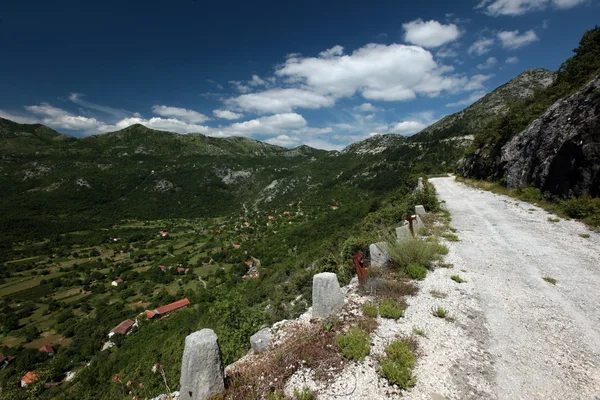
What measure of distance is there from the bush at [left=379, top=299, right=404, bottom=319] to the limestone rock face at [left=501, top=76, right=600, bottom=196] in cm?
1299

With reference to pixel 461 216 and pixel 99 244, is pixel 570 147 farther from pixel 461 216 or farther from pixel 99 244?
pixel 99 244

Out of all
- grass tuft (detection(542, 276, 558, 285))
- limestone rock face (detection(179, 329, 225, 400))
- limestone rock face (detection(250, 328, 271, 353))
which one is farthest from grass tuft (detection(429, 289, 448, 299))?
limestone rock face (detection(179, 329, 225, 400))

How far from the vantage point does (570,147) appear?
12695mm

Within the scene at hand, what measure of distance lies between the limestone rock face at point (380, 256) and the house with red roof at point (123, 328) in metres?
66.6

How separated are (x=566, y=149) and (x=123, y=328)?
75.8 m

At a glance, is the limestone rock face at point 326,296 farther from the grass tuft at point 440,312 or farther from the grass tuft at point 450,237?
the grass tuft at point 450,237

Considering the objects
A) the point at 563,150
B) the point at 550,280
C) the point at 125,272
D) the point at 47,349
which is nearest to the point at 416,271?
the point at 550,280

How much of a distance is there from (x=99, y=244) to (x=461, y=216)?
167 metres

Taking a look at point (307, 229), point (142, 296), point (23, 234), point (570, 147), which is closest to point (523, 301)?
point (570, 147)

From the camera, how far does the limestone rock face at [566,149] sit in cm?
1159

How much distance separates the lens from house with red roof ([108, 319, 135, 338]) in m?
53.9

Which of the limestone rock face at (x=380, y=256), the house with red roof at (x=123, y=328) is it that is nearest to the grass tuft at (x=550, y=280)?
the limestone rock face at (x=380, y=256)

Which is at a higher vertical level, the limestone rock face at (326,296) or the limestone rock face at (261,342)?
the limestone rock face at (326,296)

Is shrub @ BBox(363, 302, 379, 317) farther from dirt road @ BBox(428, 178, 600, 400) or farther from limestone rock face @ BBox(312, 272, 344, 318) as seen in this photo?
dirt road @ BBox(428, 178, 600, 400)
